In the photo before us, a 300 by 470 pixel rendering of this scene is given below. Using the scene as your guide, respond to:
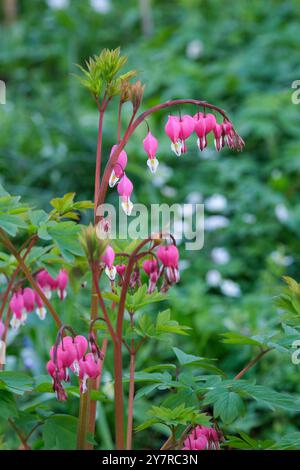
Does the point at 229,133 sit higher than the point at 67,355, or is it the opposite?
the point at 229,133

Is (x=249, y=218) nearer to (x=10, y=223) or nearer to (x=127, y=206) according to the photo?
(x=127, y=206)

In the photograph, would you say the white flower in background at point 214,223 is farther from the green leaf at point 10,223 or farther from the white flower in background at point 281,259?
the green leaf at point 10,223

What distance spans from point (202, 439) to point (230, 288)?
2069 mm

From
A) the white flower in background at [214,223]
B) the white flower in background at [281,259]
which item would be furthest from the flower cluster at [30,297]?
the white flower in background at [214,223]

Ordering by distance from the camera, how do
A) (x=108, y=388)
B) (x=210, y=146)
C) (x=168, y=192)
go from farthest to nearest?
(x=210, y=146)
(x=168, y=192)
(x=108, y=388)

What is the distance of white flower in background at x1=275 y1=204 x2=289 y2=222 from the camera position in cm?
360

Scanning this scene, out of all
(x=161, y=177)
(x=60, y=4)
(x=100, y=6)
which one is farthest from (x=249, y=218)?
(x=60, y=4)

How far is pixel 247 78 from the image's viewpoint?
15.4ft

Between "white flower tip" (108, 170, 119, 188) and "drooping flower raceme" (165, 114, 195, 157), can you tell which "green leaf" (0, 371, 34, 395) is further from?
"drooping flower raceme" (165, 114, 195, 157)

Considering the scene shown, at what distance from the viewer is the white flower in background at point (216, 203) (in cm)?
372

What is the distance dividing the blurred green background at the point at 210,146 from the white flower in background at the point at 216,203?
0.02m

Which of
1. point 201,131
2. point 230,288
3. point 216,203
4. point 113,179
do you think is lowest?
point 230,288

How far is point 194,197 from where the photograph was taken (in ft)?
12.6

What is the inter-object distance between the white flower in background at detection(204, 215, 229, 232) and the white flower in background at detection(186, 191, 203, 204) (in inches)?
6.1
